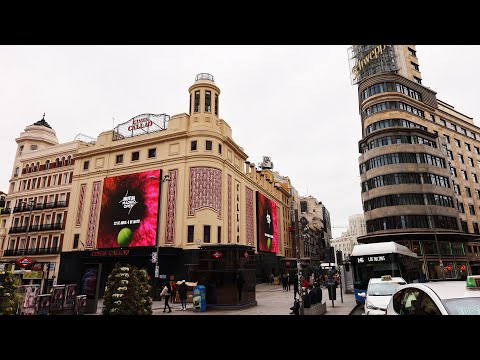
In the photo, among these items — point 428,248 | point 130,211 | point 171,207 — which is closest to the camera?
point 171,207

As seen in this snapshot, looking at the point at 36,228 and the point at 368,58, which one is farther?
the point at 368,58

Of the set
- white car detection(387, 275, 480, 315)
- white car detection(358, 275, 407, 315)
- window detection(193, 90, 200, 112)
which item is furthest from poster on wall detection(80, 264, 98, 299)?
→ window detection(193, 90, 200, 112)

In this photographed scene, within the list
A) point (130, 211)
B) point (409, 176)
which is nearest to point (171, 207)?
point (130, 211)

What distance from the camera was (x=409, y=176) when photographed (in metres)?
45.5

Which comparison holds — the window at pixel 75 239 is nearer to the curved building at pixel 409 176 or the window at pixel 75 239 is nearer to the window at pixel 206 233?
the window at pixel 206 233

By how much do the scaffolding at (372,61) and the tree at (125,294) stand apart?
176ft

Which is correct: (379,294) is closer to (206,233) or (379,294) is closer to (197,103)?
(206,233)

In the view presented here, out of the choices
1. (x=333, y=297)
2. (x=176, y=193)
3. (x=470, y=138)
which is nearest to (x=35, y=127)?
(x=176, y=193)

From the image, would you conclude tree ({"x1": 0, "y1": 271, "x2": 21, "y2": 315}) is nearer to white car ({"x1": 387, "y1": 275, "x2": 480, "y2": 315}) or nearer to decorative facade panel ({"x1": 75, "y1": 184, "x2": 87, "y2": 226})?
white car ({"x1": 387, "y1": 275, "x2": 480, "y2": 315})

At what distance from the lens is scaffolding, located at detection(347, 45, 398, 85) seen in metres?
54.6

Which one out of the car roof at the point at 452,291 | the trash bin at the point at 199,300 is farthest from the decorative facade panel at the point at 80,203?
the car roof at the point at 452,291

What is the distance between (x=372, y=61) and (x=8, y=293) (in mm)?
59649
